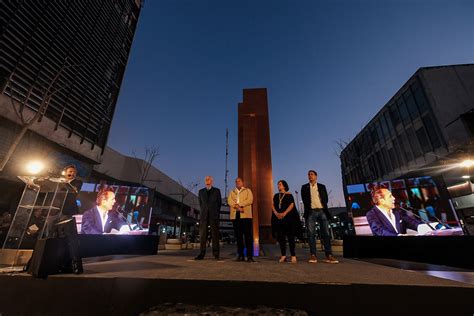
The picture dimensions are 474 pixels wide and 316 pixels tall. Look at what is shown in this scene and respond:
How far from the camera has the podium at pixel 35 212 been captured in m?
3.37

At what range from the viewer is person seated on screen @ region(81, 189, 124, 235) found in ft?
24.5

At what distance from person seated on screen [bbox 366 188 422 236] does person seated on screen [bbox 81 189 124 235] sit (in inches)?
393

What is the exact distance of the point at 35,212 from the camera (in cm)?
459

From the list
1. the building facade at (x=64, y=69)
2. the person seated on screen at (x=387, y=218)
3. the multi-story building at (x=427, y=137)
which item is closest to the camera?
the person seated on screen at (x=387, y=218)

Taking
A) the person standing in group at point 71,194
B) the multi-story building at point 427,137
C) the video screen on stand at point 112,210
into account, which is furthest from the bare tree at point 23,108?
the multi-story building at point 427,137

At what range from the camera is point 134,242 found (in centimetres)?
684

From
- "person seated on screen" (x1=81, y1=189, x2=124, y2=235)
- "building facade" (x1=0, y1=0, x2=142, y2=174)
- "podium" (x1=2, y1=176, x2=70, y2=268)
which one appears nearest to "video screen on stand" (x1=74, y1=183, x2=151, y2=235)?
"person seated on screen" (x1=81, y1=189, x2=124, y2=235)

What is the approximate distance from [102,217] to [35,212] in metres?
3.56

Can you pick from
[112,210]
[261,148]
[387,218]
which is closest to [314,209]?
[387,218]

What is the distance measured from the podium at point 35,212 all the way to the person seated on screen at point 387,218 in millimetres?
9174

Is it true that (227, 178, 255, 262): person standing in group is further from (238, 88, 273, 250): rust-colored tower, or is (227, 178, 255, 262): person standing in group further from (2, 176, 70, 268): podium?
(238, 88, 273, 250): rust-colored tower

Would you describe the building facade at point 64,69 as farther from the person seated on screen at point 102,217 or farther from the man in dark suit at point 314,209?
the man in dark suit at point 314,209

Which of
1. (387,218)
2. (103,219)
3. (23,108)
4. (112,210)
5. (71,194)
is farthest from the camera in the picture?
(23,108)

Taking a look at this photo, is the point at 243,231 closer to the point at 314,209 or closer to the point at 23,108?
the point at 314,209
